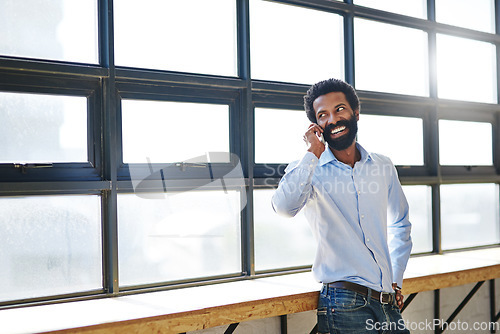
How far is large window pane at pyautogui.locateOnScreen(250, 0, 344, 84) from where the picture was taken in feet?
9.54

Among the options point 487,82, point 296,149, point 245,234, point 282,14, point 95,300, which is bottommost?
point 95,300

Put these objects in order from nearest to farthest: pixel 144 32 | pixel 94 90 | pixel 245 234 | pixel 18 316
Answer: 1. pixel 18 316
2. pixel 94 90
3. pixel 144 32
4. pixel 245 234

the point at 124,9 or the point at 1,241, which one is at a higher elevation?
the point at 124,9

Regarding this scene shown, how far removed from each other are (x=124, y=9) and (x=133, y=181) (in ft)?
2.92

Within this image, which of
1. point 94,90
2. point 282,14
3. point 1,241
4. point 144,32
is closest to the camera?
point 1,241

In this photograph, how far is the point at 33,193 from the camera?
2240mm

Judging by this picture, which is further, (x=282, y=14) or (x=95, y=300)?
(x=282, y=14)

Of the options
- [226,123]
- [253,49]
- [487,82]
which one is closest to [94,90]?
[226,123]

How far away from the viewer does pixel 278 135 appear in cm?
A: 297

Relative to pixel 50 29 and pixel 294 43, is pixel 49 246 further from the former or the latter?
pixel 294 43

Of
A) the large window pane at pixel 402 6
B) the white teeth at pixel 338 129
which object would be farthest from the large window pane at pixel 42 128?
the large window pane at pixel 402 6

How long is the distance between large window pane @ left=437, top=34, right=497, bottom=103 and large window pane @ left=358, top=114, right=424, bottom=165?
396 mm

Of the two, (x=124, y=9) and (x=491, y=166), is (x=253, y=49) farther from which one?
(x=491, y=166)

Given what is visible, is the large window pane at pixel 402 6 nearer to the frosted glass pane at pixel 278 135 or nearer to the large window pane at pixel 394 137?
the large window pane at pixel 394 137
